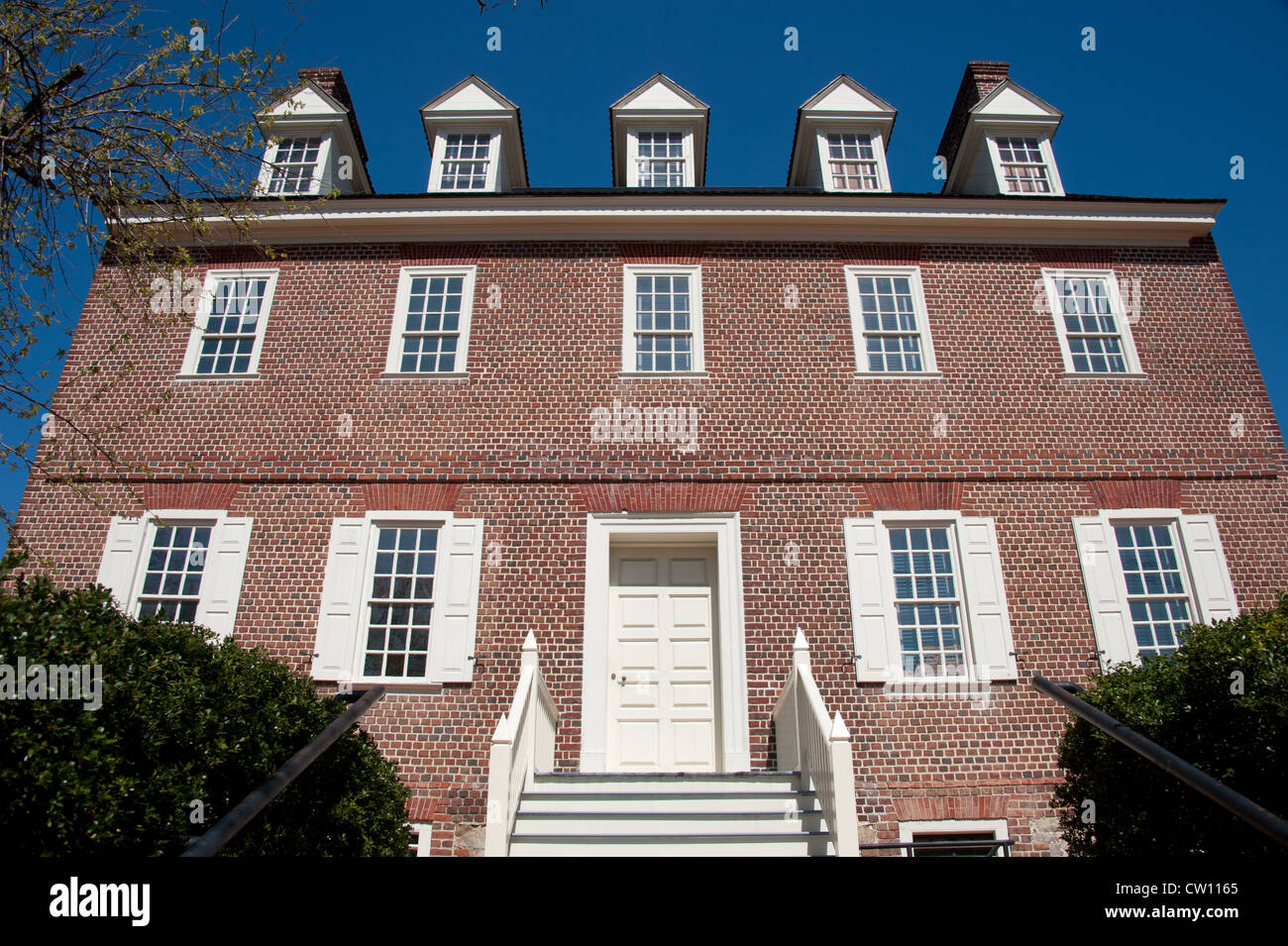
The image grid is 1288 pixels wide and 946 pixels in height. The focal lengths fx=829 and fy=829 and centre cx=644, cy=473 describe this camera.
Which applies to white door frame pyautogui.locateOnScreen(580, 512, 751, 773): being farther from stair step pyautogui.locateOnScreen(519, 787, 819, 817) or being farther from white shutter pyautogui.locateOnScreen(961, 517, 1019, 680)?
white shutter pyautogui.locateOnScreen(961, 517, 1019, 680)

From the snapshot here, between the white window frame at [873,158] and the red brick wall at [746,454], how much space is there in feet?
5.52

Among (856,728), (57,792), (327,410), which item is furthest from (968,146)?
(57,792)

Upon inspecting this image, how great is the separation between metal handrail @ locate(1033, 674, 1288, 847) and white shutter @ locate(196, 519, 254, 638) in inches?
363

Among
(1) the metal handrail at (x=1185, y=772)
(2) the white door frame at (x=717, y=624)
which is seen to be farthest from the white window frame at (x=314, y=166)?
(1) the metal handrail at (x=1185, y=772)

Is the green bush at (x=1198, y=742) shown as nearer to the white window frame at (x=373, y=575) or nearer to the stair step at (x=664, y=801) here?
the stair step at (x=664, y=801)

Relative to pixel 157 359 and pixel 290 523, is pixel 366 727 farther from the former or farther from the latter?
pixel 157 359

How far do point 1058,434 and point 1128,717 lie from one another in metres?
4.80

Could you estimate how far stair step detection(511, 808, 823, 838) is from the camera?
7.10 meters

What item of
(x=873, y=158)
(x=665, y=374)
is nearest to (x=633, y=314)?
(x=665, y=374)

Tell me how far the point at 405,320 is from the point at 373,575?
149 inches

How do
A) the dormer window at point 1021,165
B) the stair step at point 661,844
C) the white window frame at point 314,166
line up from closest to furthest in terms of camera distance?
the stair step at point 661,844, the white window frame at point 314,166, the dormer window at point 1021,165

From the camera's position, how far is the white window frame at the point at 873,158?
1331 centimetres

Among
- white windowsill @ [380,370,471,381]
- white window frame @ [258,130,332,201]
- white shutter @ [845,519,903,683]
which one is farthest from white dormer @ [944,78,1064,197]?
white window frame @ [258,130,332,201]

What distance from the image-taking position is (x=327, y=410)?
11.1 meters
